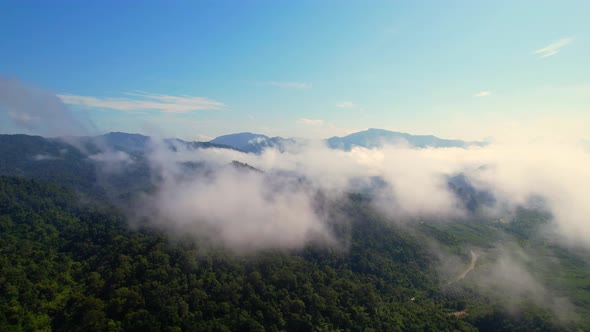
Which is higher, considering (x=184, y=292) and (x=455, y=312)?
(x=184, y=292)

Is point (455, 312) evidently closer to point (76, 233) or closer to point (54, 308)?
point (54, 308)

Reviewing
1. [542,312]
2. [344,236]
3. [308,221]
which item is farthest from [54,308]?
[542,312]

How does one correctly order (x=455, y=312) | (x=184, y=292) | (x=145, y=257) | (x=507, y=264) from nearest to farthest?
1. (x=184, y=292)
2. (x=145, y=257)
3. (x=455, y=312)
4. (x=507, y=264)

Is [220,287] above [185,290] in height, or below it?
below

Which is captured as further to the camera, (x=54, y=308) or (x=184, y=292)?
(x=184, y=292)

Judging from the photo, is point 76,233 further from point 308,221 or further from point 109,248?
point 308,221

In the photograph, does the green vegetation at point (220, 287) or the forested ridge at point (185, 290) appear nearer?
the forested ridge at point (185, 290)

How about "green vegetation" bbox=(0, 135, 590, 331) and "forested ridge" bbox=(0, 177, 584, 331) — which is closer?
"forested ridge" bbox=(0, 177, 584, 331)

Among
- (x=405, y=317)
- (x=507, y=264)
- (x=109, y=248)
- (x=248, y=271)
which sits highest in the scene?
(x=109, y=248)

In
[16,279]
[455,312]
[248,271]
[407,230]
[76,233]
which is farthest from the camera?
[407,230]

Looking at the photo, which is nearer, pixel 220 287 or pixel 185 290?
pixel 185 290
